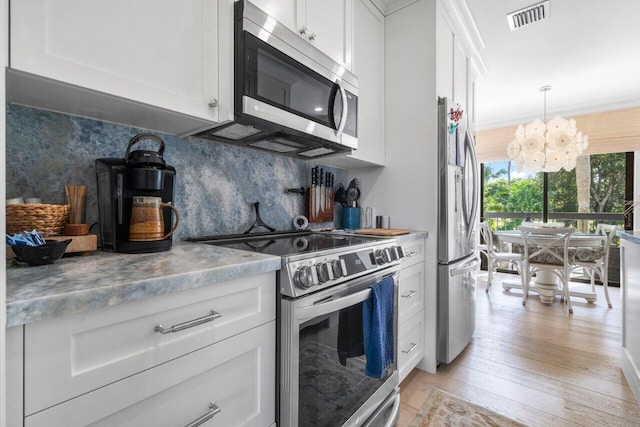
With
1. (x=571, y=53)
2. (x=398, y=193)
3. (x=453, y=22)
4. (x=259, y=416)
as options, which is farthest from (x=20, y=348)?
(x=571, y=53)

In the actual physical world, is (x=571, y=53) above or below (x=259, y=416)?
above

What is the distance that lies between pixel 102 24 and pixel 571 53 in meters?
3.92

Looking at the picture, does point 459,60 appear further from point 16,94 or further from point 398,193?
point 16,94

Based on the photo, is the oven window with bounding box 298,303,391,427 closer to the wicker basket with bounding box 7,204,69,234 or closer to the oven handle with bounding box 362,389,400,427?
the oven handle with bounding box 362,389,400,427

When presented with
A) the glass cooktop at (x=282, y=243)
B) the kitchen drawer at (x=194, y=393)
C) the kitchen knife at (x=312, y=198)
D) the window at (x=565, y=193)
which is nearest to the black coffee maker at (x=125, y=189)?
the glass cooktop at (x=282, y=243)

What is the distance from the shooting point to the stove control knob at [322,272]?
1124mm

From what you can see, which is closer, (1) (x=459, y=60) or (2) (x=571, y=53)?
(1) (x=459, y=60)

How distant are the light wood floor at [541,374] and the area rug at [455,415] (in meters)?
0.05

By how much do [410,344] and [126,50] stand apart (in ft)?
6.69

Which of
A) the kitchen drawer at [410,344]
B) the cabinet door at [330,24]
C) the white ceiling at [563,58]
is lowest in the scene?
the kitchen drawer at [410,344]

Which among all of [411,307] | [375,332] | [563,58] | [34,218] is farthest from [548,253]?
[34,218]

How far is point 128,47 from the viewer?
3.15 ft

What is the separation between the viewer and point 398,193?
89.2 inches

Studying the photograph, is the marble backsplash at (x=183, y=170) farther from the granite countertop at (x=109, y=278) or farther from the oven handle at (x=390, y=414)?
the oven handle at (x=390, y=414)
